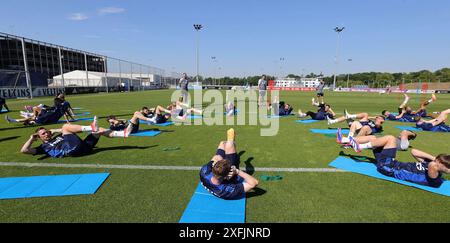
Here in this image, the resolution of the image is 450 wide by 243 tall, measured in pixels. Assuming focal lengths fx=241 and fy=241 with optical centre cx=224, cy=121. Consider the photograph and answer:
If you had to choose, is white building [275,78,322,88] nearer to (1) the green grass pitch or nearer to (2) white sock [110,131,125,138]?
(1) the green grass pitch

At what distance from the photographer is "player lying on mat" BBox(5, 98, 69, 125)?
1114cm

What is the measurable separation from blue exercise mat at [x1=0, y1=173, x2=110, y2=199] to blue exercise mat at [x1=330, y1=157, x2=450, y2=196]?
5.44 metres

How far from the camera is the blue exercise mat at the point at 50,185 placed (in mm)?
4312

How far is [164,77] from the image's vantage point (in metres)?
77.2

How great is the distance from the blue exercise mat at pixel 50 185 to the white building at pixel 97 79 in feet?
111

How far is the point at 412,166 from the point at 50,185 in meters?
7.29

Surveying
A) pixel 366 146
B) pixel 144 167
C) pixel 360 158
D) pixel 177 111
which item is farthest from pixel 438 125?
pixel 177 111

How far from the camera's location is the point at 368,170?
5609 millimetres

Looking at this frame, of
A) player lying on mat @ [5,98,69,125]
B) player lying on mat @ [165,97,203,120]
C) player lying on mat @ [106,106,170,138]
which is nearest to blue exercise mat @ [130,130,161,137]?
player lying on mat @ [106,106,170,138]

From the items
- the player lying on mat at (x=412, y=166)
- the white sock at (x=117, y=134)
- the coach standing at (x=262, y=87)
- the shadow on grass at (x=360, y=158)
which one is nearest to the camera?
the player lying on mat at (x=412, y=166)

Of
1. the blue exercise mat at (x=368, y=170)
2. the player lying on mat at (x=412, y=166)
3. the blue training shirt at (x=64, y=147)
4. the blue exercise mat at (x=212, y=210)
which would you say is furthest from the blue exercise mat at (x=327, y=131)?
the blue training shirt at (x=64, y=147)

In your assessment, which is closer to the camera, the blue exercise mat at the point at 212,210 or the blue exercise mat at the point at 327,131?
the blue exercise mat at the point at 212,210

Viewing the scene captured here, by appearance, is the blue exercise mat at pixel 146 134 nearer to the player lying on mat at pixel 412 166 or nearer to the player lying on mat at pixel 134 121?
the player lying on mat at pixel 134 121
